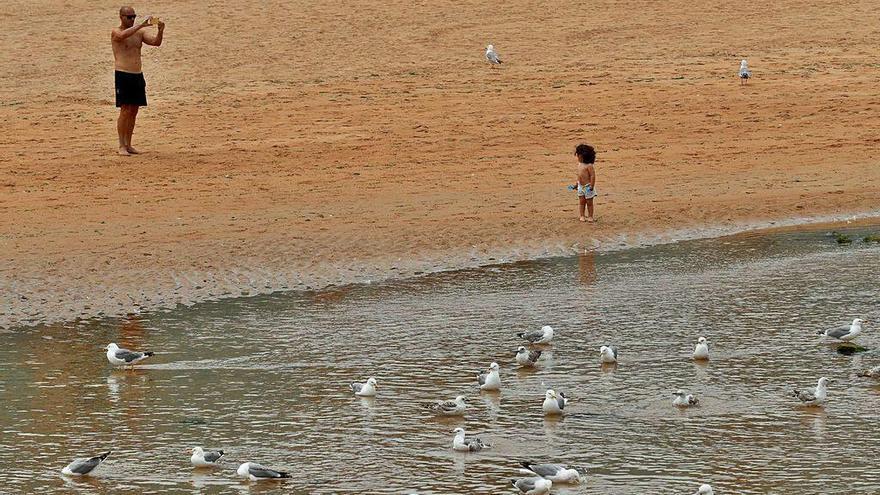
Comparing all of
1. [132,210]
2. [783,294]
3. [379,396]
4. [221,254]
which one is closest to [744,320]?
[783,294]

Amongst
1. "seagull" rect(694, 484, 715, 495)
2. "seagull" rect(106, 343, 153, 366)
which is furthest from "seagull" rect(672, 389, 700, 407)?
"seagull" rect(106, 343, 153, 366)

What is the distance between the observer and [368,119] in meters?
21.9

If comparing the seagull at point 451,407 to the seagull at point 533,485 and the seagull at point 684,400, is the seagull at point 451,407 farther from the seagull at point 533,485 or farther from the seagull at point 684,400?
the seagull at point 533,485

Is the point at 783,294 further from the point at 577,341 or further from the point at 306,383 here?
the point at 306,383

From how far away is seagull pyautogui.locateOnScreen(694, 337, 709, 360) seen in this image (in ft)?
38.8

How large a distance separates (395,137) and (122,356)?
9780 millimetres

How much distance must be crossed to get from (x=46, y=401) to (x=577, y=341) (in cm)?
429

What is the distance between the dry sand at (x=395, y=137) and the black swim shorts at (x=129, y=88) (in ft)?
2.63

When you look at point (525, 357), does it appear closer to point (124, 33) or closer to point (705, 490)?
point (705, 490)

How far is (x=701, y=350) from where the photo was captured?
11836 millimetres

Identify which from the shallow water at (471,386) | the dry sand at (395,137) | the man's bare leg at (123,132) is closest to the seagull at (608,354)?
the shallow water at (471,386)

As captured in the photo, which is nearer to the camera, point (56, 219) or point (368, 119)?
point (56, 219)

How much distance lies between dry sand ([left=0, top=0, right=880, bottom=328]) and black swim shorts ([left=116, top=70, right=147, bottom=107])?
0.80m

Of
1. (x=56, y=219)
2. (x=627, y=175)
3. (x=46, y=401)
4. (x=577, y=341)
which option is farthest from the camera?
(x=627, y=175)
